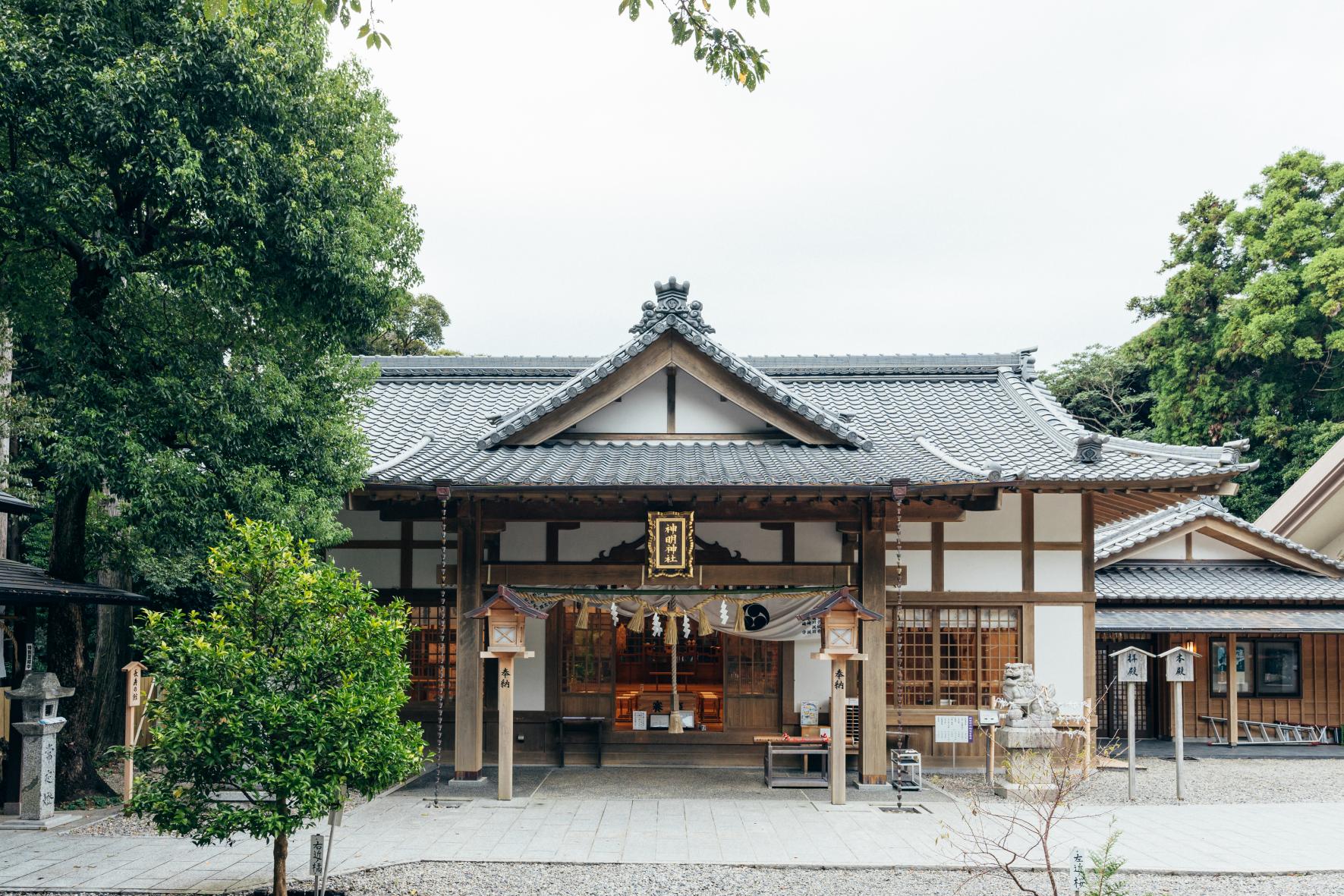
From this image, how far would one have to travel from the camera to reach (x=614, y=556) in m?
14.0

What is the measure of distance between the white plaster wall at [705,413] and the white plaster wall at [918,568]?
3.11 meters

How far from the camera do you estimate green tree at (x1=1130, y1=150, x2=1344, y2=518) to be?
2659 centimetres

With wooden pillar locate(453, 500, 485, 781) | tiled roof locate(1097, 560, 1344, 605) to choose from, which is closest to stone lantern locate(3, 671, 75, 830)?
wooden pillar locate(453, 500, 485, 781)

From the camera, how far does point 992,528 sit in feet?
48.0

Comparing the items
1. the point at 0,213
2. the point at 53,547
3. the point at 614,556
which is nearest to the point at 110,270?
the point at 0,213

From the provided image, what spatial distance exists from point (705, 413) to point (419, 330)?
2427 centimetres

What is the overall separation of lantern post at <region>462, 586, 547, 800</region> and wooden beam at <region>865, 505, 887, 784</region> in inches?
187

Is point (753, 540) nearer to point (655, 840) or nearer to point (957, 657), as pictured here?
point (957, 657)

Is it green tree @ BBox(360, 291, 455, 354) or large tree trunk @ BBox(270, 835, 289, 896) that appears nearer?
large tree trunk @ BBox(270, 835, 289, 896)

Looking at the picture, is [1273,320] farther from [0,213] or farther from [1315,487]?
[0,213]

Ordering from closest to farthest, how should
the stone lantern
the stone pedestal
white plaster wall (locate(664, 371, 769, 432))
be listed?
1. the stone lantern
2. the stone pedestal
3. white plaster wall (locate(664, 371, 769, 432))

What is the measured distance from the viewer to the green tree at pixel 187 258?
934 cm

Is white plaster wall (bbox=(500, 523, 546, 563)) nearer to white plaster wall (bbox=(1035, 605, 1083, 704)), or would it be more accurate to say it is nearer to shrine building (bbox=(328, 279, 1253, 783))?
shrine building (bbox=(328, 279, 1253, 783))

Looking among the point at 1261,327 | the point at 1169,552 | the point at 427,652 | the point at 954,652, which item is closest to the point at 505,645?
the point at 427,652
